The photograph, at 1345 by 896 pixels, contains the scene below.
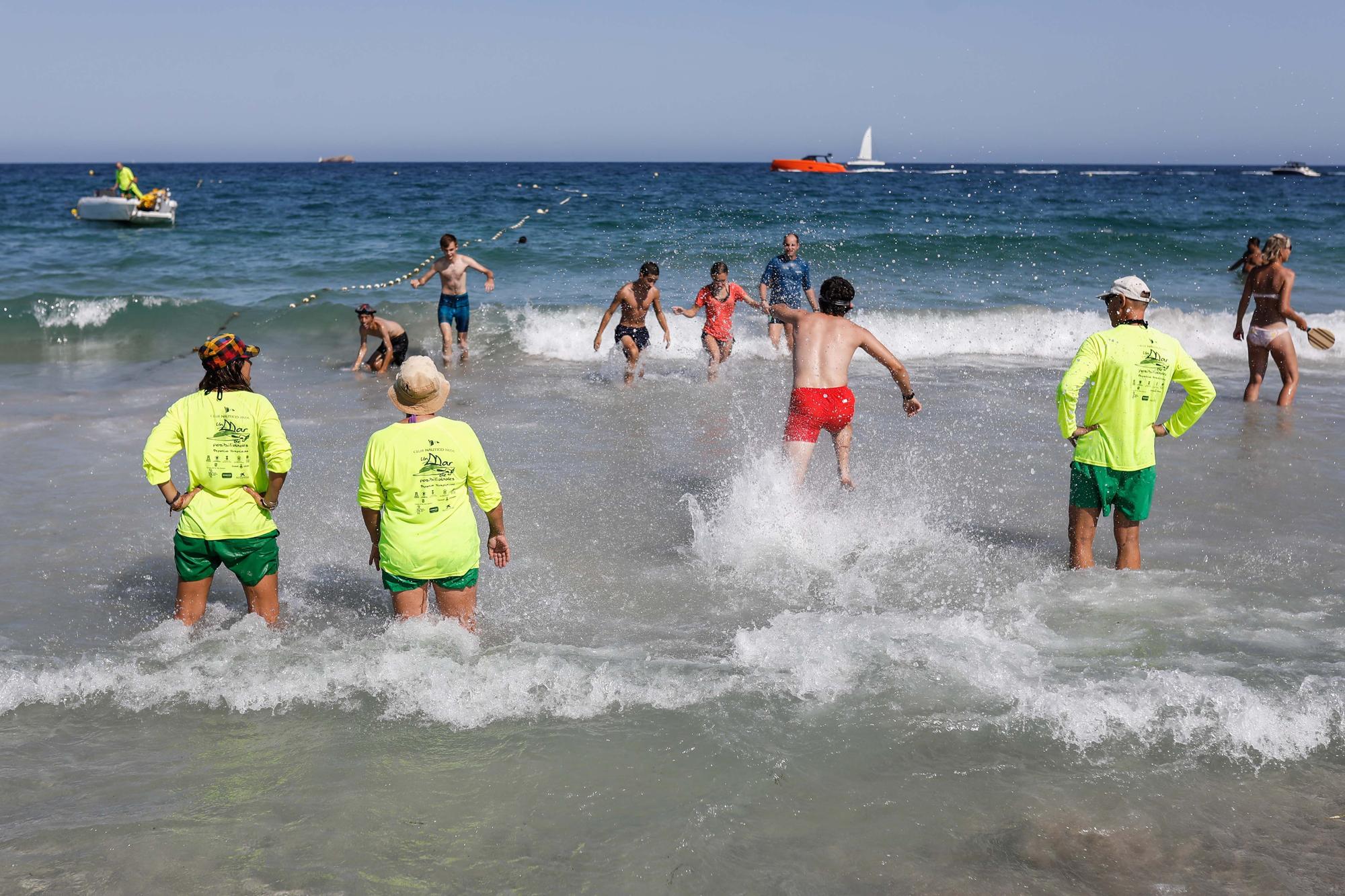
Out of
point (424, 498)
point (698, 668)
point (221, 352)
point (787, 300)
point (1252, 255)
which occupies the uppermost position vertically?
point (1252, 255)

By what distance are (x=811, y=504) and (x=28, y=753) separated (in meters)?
4.37

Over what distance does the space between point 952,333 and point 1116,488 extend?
10351mm

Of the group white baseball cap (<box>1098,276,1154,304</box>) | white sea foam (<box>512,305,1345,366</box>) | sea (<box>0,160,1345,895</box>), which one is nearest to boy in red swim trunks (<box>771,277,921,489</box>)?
sea (<box>0,160,1345,895</box>)

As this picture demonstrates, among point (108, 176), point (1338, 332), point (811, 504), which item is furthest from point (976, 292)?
point (108, 176)

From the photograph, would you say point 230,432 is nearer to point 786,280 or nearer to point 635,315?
point 635,315

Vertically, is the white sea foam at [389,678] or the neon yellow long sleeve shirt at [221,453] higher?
the neon yellow long sleeve shirt at [221,453]

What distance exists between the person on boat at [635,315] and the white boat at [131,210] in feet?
74.0

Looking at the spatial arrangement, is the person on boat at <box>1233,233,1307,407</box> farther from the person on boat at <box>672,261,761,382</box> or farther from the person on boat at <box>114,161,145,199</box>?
the person on boat at <box>114,161,145,199</box>

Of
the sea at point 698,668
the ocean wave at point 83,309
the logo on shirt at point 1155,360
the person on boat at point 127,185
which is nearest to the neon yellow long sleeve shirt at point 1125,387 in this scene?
the logo on shirt at point 1155,360

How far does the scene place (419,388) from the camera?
402 centimetres

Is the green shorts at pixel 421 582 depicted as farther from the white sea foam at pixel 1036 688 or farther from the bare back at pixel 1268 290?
the bare back at pixel 1268 290

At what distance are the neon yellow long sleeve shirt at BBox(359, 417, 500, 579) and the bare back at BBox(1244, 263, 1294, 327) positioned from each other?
28.0ft

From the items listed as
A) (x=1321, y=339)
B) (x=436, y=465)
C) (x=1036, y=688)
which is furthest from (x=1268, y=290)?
(x=436, y=465)

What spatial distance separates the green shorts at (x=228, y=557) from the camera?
4492 mm
